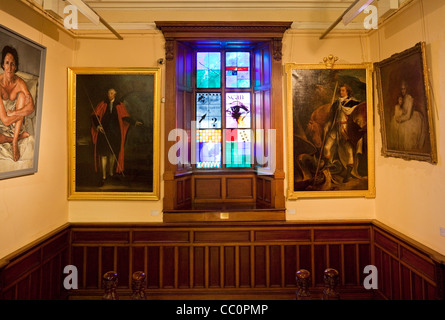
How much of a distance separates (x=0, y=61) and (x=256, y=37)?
3.19 metres

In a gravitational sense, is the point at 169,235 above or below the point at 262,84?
below

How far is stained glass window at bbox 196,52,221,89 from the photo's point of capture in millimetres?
4867

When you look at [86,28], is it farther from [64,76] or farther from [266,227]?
[266,227]

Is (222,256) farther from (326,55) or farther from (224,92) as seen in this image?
(326,55)

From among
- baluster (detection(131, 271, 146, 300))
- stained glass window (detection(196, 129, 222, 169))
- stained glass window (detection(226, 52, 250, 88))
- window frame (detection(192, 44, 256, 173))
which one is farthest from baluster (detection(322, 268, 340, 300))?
stained glass window (detection(226, 52, 250, 88))

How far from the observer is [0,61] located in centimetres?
279

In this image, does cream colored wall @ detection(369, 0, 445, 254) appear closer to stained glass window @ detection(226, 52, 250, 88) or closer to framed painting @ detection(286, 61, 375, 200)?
framed painting @ detection(286, 61, 375, 200)

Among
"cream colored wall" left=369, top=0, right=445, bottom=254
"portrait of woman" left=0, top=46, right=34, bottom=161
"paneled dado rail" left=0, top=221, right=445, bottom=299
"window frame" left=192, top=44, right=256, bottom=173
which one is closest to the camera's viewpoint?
"portrait of woman" left=0, top=46, right=34, bottom=161

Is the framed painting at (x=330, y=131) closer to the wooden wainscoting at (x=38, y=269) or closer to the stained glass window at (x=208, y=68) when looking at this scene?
the stained glass window at (x=208, y=68)

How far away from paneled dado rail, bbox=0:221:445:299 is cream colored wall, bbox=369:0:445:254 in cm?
52

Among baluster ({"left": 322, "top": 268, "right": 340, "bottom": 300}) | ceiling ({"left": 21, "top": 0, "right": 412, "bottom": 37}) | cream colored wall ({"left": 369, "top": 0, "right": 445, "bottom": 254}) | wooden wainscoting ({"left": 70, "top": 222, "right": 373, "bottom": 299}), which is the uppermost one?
ceiling ({"left": 21, "top": 0, "right": 412, "bottom": 37})

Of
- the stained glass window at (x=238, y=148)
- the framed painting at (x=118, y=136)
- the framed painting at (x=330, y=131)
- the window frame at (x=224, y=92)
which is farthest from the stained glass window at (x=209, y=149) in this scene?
the framed painting at (x=330, y=131)

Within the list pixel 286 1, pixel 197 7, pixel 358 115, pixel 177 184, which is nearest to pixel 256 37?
pixel 286 1

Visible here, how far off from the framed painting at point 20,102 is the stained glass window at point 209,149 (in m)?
2.32
